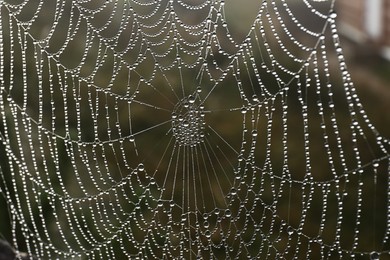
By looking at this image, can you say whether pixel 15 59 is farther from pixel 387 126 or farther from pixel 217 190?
pixel 387 126

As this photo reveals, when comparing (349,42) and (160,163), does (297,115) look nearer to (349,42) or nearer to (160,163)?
(349,42)

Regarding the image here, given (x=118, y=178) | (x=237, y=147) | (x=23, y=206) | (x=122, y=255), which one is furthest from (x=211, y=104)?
(x=23, y=206)

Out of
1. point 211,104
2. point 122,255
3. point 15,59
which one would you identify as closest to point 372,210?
point 211,104

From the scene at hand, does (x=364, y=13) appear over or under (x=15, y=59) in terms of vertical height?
over

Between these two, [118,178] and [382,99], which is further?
[118,178]

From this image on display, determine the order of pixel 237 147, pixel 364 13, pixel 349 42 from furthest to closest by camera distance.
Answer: pixel 237 147
pixel 349 42
pixel 364 13

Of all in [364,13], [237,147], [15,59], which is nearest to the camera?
[364,13]

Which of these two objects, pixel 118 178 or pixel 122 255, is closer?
pixel 122 255

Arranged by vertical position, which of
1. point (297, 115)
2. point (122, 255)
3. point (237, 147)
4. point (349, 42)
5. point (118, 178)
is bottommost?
point (122, 255)

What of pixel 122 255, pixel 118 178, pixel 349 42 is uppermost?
pixel 349 42
